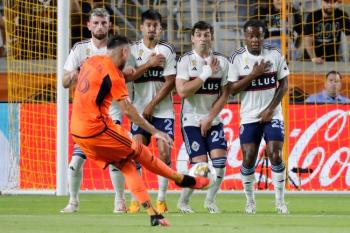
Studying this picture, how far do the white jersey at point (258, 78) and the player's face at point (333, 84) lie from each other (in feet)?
14.6

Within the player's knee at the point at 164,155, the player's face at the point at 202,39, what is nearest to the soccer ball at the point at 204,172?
the player's knee at the point at 164,155

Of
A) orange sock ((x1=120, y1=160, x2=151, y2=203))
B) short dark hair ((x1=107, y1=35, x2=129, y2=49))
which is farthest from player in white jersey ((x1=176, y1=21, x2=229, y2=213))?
orange sock ((x1=120, y1=160, x2=151, y2=203))

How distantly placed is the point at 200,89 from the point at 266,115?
34.5 inches

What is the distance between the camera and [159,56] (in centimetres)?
1338

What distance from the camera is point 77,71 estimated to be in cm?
1305

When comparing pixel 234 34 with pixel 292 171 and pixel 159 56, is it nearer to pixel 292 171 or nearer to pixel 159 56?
pixel 292 171

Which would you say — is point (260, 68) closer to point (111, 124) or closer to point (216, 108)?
point (216, 108)

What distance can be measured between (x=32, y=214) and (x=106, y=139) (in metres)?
2.19

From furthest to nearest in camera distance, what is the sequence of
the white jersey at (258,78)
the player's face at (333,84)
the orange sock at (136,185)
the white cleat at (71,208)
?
the player's face at (333,84), the white jersey at (258,78), the white cleat at (71,208), the orange sock at (136,185)

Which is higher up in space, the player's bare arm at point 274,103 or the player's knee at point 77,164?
the player's bare arm at point 274,103

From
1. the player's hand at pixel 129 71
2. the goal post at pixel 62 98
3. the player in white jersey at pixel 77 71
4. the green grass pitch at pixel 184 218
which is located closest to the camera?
the green grass pitch at pixel 184 218

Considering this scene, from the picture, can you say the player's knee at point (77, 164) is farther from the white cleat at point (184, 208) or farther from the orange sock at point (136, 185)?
the orange sock at point (136, 185)

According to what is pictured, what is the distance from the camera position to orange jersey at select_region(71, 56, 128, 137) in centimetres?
1039

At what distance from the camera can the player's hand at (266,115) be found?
43.3ft
